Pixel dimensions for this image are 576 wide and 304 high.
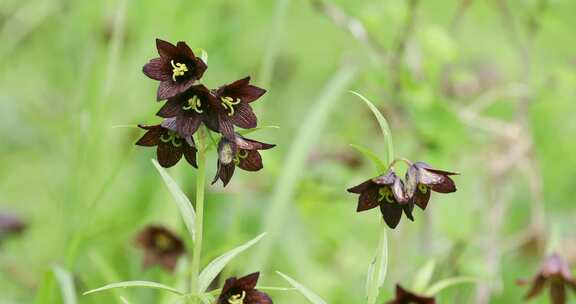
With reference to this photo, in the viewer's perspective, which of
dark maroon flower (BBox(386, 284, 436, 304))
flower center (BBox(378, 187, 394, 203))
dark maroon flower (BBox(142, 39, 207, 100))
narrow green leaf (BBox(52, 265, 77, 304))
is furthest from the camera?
narrow green leaf (BBox(52, 265, 77, 304))

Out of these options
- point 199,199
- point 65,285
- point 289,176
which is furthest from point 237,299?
point 289,176

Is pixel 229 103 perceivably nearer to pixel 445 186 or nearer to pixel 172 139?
→ pixel 172 139

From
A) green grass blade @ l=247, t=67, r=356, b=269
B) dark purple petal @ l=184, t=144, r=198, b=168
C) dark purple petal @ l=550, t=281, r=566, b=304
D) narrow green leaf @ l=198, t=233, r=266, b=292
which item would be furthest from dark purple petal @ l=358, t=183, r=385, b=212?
green grass blade @ l=247, t=67, r=356, b=269

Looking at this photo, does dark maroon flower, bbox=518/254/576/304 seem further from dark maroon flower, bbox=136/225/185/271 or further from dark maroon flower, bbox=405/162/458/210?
dark maroon flower, bbox=136/225/185/271

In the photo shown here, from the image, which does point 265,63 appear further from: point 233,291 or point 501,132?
point 233,291

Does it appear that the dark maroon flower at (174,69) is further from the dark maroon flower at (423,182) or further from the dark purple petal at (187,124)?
the dark maroon flower at (423,182)
